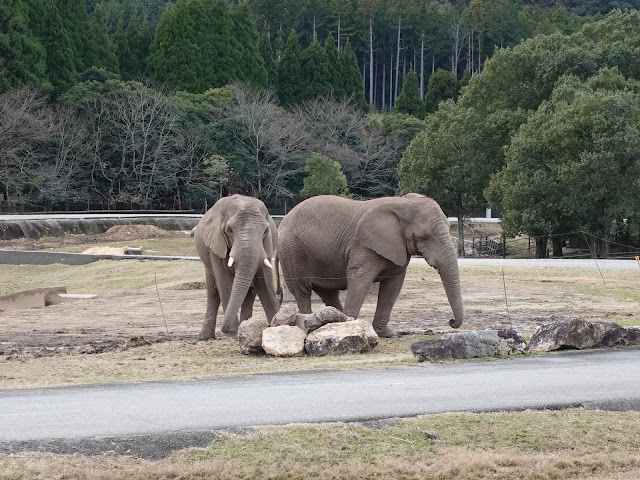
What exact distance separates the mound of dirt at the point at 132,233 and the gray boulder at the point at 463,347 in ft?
142

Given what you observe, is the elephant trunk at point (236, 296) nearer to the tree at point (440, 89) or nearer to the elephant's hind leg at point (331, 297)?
the elephant's hind leg at point (331, 297)

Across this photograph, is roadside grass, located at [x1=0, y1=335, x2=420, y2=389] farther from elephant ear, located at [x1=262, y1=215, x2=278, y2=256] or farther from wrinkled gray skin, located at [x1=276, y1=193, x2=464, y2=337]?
elephant ear, located at [x1=262, y1=215, x2=278, y2=256]

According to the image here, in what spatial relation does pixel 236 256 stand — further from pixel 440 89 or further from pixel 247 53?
pixel 440 89

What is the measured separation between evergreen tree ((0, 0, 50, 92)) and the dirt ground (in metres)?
43.4

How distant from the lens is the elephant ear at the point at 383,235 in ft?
69.3

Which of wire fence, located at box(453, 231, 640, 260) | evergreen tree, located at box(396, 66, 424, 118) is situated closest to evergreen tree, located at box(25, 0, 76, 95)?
wire fence, located at box(453, 231, 640, 260)

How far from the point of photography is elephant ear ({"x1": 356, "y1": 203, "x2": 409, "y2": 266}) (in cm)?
2111

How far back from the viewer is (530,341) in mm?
18578

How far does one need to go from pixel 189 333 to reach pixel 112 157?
55.4 metres

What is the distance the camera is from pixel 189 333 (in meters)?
24.0

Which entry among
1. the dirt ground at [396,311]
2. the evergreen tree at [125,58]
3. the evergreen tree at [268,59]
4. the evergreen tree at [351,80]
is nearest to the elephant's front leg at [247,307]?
the dirt ground at [396,311]

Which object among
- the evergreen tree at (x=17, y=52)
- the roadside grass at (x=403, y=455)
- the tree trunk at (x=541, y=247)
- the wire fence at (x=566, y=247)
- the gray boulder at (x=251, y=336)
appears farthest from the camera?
the evergreen tree at (x=17, y=52)

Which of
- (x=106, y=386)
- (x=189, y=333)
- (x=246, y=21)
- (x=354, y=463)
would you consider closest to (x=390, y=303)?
(x=189, y=333)

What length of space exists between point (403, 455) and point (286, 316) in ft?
24.5
